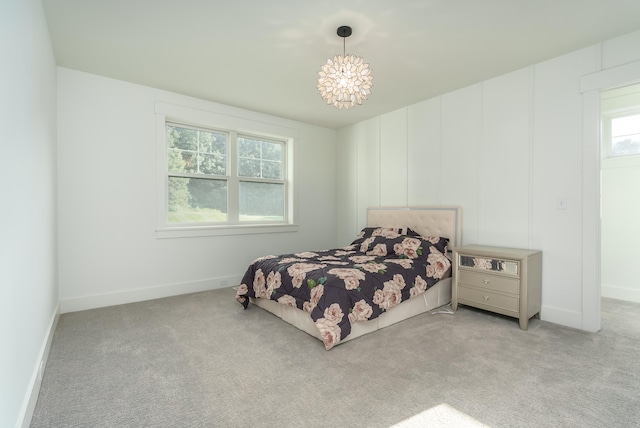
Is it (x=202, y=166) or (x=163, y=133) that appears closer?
(x=163, y=133)

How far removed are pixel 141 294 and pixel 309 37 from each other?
340 centimetres

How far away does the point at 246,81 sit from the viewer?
3486 mm

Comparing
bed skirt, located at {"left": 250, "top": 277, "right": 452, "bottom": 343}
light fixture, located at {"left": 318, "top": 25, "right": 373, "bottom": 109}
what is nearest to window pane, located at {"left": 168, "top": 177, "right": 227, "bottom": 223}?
bed skirt, located at {"left": 250, "top": 277, "right": 452, "bottom": 343}

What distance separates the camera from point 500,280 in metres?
2.93

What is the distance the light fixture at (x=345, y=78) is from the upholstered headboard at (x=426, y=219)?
2131 mm

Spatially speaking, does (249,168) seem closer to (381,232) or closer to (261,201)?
(261,201)

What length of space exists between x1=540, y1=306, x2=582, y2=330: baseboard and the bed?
0.92 m

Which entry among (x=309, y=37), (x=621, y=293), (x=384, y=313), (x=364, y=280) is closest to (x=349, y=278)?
(x=364, y=280)

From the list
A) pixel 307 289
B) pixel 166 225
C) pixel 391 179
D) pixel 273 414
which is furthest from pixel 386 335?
pixel 166 225

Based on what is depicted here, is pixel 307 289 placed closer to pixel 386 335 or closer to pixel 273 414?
pixel 386 335

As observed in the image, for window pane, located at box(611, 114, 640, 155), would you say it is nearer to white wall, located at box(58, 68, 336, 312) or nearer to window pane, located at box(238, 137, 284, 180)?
window pane, located at box(238, 137, 284, 180)

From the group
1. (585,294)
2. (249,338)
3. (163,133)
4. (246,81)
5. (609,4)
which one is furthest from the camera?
(163,133)

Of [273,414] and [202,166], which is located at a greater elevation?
[202,166]

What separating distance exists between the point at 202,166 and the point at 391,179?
2.77m
